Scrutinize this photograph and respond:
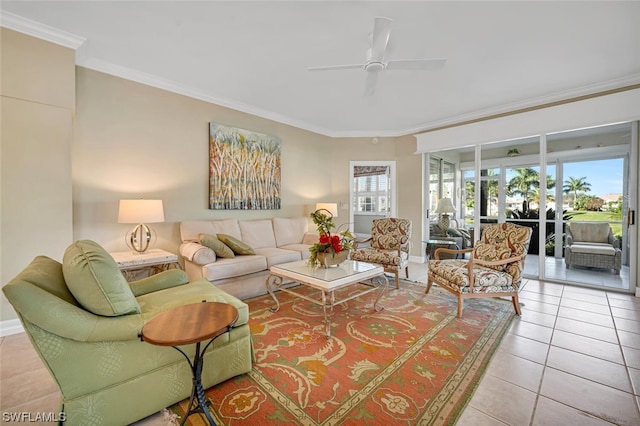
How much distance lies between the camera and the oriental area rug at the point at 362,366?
5.22ft

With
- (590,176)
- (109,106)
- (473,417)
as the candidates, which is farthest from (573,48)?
(109,106)

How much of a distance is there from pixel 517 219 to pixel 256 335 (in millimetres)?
4758

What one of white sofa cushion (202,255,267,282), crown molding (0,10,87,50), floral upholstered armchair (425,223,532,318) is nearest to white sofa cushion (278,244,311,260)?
white sofa cushion (202,255,267,282)

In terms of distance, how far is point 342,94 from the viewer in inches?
161

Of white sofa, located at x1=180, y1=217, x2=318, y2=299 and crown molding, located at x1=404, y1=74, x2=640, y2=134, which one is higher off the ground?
crown molding, located at x1=404, y1=74, x2=640, y2=134

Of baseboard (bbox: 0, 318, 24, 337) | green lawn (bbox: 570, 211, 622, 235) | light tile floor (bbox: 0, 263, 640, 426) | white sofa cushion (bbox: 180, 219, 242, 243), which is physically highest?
green lawn (bbox: 570, 211, 622, 235)

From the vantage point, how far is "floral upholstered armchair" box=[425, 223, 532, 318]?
116 inches

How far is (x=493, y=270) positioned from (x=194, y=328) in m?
3.17

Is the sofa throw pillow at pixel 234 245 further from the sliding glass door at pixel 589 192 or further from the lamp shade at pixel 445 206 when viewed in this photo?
the sliding glass door at pixel 589 192

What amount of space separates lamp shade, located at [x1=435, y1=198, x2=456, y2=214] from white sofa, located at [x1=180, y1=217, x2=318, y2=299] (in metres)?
2.70

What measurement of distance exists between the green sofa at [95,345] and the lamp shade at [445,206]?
4.99 m

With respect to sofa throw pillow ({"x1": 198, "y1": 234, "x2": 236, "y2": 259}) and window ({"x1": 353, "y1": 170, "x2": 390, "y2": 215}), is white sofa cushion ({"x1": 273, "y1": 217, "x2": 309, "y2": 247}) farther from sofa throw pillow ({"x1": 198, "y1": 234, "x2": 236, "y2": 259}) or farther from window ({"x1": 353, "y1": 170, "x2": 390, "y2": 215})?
window ({"x1": 353, "y1": 170, "x2": 390, "y2": 215})

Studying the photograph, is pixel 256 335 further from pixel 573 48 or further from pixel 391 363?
pixel 573 48

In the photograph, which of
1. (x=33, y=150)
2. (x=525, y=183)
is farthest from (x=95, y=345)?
(x=525, y=183)
